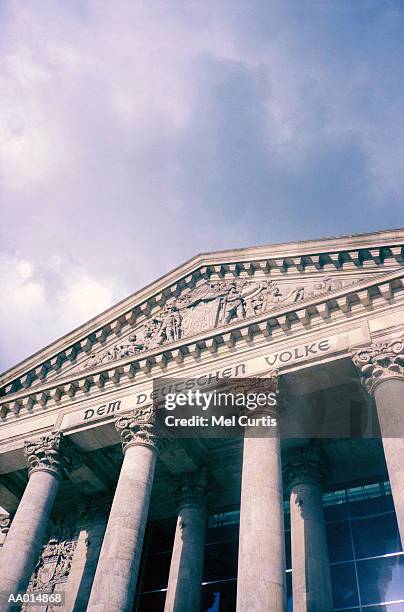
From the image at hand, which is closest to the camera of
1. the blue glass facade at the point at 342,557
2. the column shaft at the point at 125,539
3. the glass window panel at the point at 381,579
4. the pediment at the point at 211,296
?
the column shaft at the point at 125,539

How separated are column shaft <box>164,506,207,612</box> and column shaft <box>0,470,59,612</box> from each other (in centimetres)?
457

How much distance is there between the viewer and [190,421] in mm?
18812

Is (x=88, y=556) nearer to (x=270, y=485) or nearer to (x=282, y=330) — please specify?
(x=270, y=485)

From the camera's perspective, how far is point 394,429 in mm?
13820

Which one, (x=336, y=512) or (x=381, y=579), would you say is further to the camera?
(x=336, y=512)

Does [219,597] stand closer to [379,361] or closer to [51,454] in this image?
[51,454]

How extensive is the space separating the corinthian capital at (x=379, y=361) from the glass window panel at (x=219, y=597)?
9.22 m

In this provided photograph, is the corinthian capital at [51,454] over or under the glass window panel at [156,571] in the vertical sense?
over

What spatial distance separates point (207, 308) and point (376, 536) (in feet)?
32.9

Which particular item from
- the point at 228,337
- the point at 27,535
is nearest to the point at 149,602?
the point at 27,535

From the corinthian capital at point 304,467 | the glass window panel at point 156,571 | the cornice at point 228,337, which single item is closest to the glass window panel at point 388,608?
the corinthian capital at point 304,467

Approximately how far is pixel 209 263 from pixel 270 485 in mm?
10684

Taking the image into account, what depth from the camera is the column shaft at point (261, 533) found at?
12.6m

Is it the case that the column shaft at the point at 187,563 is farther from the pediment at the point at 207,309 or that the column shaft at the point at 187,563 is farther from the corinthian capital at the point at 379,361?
the corinthian capital at the point at 379,361
